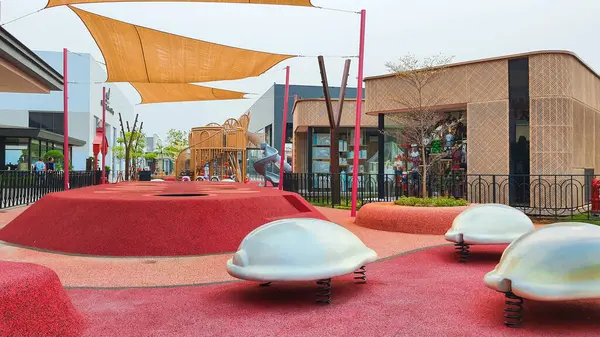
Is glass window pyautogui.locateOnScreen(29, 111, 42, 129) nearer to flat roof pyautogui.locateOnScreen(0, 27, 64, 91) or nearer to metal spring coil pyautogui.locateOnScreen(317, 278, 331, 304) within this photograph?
flat roof pyautogui.locateOnScreen(0, 27, 64, 91)

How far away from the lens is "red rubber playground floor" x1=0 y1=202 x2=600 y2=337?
3.70 metres

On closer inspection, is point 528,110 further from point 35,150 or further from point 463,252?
point 35,150

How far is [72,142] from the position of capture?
35969mm

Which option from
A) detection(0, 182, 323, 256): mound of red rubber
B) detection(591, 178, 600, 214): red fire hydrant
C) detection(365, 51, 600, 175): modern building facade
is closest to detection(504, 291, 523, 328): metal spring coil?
detection(0, 182, 323, 256): mound of red rubber

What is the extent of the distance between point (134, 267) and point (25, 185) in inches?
459

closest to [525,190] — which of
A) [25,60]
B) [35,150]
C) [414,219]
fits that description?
[414,219]

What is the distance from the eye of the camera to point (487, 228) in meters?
6.68

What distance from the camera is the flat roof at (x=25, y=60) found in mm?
12341

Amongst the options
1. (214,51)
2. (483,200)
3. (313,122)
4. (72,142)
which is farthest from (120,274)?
(72,142)

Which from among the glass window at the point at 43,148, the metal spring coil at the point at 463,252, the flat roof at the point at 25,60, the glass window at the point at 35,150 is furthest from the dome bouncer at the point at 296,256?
the glass window at the point at 43,148

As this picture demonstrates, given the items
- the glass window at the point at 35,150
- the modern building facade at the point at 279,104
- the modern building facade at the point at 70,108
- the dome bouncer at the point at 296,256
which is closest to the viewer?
the dome bouncer at the point at 296,256

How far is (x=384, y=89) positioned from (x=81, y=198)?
11.8 metres

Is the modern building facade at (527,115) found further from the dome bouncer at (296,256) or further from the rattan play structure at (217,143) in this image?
the rattan play structure at (217,143)

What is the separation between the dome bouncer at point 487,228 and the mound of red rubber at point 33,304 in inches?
198
